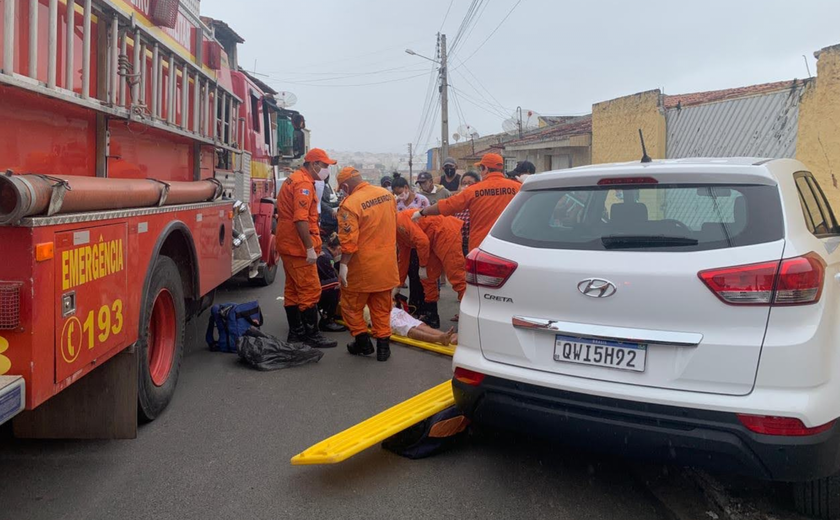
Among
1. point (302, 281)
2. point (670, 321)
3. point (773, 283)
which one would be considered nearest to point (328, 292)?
point (302, 281)

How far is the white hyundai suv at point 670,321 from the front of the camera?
98.4 inches

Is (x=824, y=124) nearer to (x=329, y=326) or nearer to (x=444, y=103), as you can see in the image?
(x=329, y=326)

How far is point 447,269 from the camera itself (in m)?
6.68

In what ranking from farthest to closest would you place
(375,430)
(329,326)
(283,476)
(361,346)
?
(329,326), (361,346), (375,430), (283,476)

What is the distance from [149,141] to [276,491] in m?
2.58

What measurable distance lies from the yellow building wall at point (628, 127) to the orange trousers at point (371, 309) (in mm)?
8656

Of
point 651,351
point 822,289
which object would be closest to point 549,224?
point 651,351

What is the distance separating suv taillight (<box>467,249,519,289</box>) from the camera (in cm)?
312

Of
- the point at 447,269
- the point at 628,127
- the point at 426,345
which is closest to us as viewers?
the point at 426,345

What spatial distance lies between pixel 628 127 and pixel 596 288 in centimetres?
1203

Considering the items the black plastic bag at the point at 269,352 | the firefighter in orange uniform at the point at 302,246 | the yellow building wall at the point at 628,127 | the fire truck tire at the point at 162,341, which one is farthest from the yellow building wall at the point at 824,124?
the fire truck tire at the point at 162,341

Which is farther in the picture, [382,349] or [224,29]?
[224,29]

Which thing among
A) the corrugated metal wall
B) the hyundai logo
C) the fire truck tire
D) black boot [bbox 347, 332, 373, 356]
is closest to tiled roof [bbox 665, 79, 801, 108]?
the corrugated metal wall

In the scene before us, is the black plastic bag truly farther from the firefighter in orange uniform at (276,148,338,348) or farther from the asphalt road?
the asphalt road
